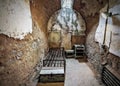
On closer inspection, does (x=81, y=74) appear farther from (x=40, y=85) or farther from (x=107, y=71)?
(x=40, y=85)

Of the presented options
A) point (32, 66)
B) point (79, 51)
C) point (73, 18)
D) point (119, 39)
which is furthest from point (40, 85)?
point (73, 18)

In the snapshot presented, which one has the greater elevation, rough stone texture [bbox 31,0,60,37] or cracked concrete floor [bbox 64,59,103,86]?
rough stone texture [bbox 31,0,60,37]

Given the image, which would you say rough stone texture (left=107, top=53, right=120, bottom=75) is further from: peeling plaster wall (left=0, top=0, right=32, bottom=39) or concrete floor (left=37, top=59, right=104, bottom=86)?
peeling plaster wall (left=0, top=0, right=32, bottom=39)

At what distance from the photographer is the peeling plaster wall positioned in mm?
2289

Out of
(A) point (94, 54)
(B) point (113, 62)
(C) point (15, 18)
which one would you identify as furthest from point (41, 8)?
(B) point (113, 62)

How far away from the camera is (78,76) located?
3971 mm

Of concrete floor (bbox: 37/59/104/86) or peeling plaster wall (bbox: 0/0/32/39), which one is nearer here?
peeling plaster wall (bbox: 0/0/32/39)

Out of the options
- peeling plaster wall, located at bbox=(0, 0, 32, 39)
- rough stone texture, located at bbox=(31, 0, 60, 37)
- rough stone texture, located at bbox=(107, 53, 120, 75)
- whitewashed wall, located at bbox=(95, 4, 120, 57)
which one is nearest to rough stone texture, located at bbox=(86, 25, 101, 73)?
rough stone texture, located at bbox=(107, 53, 120, 75)

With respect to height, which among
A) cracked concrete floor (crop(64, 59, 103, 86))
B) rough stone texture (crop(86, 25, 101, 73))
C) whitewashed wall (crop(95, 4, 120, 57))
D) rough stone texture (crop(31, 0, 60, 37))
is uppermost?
rough stone texture (crop(31, 0, 60, 37))

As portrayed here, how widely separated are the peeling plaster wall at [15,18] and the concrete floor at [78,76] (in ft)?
4.76

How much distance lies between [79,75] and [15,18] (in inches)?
102

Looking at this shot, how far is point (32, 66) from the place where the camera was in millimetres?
3371

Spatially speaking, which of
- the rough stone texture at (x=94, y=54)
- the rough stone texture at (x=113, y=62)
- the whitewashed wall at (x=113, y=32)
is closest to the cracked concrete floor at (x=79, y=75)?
the rough stone texture at (x=94, y=54)

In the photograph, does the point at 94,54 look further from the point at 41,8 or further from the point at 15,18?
the point at 15,18
